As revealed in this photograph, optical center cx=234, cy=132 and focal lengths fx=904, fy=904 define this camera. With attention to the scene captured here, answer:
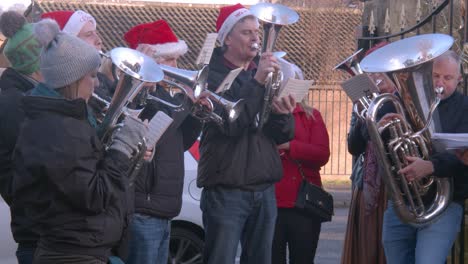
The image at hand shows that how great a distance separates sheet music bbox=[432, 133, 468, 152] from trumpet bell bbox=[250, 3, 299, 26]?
3.56 feet

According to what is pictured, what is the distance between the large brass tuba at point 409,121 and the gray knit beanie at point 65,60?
5.61 feet

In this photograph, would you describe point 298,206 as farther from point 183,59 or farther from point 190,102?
point 183,59

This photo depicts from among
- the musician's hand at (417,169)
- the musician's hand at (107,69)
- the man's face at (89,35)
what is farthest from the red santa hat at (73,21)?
the musician's hand at (417,169)

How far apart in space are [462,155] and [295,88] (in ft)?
3.30

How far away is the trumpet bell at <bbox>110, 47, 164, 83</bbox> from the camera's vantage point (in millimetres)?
4168

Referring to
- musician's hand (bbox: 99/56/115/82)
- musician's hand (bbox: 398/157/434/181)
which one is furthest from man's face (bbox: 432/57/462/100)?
musician's hand (bbox: 99/56/115/82)

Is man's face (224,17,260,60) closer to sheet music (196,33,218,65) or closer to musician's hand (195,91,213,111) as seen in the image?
sheet music (196,33,218,65)

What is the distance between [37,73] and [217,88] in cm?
118

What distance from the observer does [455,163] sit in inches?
189

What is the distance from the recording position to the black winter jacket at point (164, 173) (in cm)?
479

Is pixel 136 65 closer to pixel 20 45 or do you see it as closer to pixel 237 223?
pixel 20 45

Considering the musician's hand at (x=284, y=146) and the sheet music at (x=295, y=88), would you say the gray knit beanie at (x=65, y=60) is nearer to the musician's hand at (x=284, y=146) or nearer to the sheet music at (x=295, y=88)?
the sheet music at (x=295, y=88)

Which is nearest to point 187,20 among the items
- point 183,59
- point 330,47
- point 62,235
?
point 183,59

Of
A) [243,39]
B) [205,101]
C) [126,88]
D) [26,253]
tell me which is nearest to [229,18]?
[243,39]
